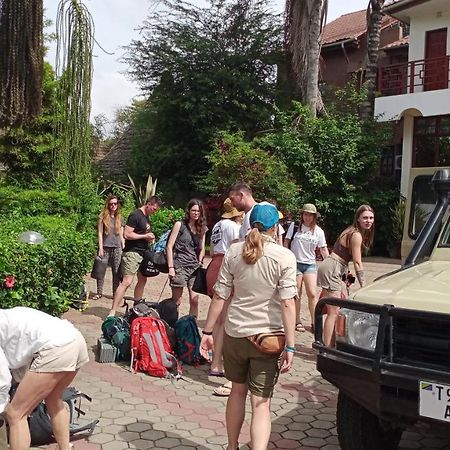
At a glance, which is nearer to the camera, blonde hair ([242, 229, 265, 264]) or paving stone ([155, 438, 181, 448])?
blonde hair ([242, 229, 265, 264])

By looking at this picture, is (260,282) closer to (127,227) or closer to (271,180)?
(127,227)

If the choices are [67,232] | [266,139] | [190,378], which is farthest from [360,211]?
[266,139]

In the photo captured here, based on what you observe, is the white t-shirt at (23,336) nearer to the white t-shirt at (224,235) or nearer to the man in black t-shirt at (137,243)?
the white t-shirt at (224,235)

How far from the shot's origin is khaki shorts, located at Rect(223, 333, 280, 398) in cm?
363

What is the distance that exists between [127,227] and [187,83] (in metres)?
14.4

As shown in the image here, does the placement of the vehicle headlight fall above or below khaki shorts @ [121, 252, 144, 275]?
above

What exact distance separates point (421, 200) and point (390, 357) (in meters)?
2.22

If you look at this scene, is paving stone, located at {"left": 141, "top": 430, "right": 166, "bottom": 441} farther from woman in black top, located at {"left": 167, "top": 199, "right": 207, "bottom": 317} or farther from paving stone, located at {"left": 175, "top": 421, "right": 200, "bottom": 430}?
woman in black top, located at {"left": 167, "top": 199, "right": 207, "bottom": 317}

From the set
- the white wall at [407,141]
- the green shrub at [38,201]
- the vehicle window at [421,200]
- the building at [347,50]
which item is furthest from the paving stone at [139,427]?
the building at [347,50]

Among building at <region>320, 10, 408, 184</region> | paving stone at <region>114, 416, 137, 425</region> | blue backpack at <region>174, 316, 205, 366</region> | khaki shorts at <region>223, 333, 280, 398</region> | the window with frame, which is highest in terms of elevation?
building at <region>320, 10, 408, 184</region>

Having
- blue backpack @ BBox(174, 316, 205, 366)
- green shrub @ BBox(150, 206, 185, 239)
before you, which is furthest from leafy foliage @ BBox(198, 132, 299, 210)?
blue backpack @ BBox(174, 316, 205, 366)

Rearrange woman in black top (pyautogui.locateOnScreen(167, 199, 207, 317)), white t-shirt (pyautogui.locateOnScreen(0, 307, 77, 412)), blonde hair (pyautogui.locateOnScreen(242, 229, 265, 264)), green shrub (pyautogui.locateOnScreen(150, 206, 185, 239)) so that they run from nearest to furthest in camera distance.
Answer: white t-shirt (pyautogui.locateOnScreen(0, 307, 77, 412)) < blonde hair (pyautogui.locateOnScreen(242, 229, 265, 264)) < woman in black top (pyautogui.locateOnScreen(167, 199, 207, 317)) < green shrub (pyautogui.locateOnScreen(150, 206, 185, 239))

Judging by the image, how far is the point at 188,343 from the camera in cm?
609

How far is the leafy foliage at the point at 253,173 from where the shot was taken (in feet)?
55.0
